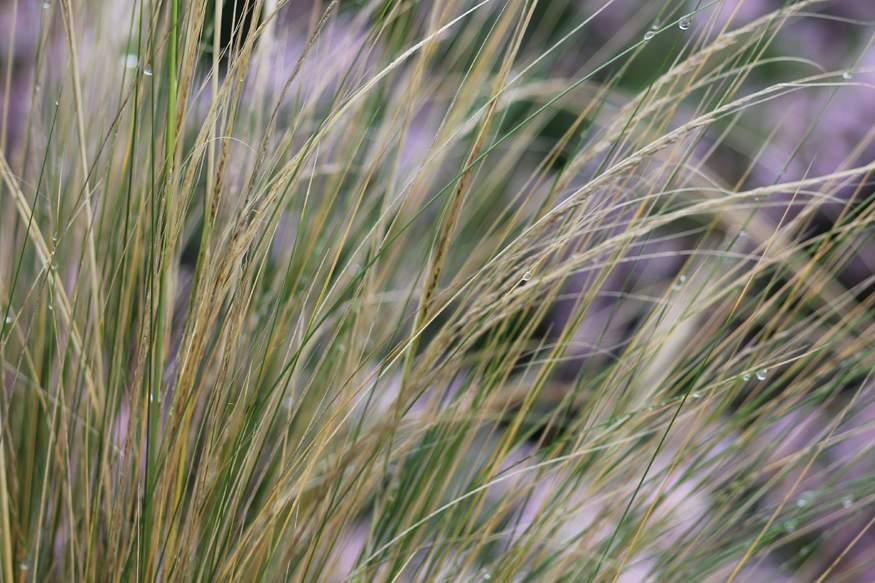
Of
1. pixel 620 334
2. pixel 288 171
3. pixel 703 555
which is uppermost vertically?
pixel 288 171

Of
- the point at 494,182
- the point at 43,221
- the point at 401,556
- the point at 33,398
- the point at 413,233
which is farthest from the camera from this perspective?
the point at 413,233

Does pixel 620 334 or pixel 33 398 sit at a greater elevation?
pixel 33 398

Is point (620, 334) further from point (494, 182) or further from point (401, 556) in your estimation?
point (401, 556)

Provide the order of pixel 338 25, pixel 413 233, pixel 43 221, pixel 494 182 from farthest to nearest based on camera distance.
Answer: pixel 338 25, pixel 413 233, pixel 494 182, pixel 43 221

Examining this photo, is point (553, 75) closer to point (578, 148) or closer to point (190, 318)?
point (578, 148)

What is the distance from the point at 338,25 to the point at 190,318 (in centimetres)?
105

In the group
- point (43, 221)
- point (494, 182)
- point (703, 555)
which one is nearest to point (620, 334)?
point (494, 182)

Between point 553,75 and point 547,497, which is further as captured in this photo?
point 553,75

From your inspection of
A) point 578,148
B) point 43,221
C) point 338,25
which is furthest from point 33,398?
point 338,25

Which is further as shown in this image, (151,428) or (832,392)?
(832,392)

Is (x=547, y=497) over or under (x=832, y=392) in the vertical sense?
under

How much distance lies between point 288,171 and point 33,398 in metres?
0.36

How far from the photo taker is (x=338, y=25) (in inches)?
62.7

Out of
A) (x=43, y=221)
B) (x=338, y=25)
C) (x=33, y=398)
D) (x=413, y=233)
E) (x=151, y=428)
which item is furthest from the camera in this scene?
(x=338, y=25)
